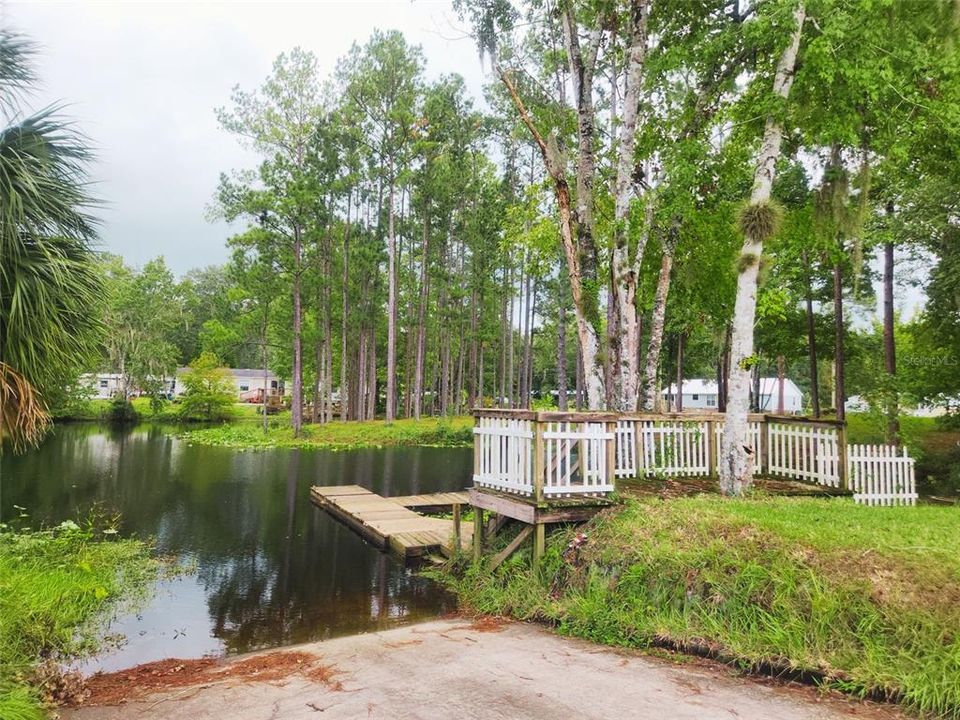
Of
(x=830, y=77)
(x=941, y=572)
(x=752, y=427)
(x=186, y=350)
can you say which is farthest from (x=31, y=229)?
(x=186, y=350)

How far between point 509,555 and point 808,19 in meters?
7.51

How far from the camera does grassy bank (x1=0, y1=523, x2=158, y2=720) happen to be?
3.76 metres

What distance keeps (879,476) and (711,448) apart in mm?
2457

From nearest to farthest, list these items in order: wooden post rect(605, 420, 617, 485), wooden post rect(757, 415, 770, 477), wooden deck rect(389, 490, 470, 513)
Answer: wooden post rect(605, 420, 617, 485), wooden post rect(757, 415, 770, 477), wooden deck rect(389, 490, 470, 513)

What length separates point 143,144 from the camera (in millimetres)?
8102

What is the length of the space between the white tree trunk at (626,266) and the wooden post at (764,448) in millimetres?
1970

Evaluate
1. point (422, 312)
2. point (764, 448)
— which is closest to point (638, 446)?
point (764, 448)

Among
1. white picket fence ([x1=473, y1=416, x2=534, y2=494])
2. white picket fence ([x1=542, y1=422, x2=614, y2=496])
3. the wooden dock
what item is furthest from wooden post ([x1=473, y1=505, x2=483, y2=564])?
white picket fence ([x1=542, y1=422, x2=614, y2=496])

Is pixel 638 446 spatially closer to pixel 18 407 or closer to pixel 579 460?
pixel 579 460

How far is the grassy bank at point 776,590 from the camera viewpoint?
136 inches

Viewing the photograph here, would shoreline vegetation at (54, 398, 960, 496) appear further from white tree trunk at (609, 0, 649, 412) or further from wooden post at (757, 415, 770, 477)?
white tree trunk at (609, 0, 649, 412)

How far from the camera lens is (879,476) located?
8266 millimetres

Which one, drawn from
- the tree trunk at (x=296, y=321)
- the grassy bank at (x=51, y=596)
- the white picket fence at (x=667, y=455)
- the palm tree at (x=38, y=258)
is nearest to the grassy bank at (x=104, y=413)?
the tree trunk at (x=296, y=321)

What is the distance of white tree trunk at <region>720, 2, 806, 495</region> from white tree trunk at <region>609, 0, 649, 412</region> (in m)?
1.95
